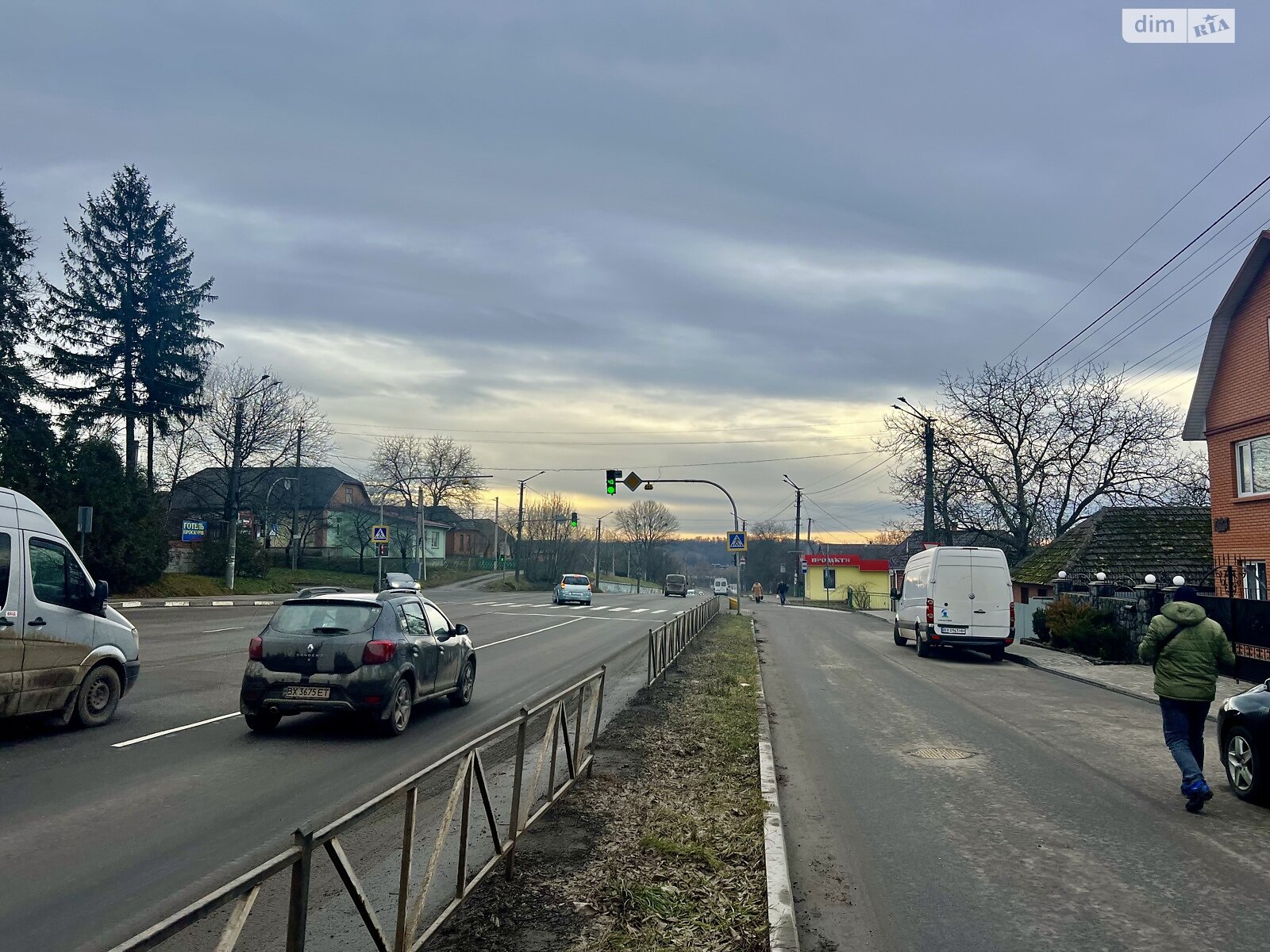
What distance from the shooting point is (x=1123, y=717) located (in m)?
13.1

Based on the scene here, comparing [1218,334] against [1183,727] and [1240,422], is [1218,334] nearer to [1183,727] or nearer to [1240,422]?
[1240,422]

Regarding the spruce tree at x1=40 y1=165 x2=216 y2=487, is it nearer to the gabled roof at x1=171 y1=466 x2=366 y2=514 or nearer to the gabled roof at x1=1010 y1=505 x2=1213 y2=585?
the gabled roof at x1=171 y1=466 x2=366 y2=514

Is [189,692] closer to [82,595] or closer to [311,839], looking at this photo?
[82,595]

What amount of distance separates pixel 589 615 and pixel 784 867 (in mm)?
30881

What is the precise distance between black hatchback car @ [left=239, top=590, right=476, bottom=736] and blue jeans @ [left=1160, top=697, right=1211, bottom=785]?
7.44 meters

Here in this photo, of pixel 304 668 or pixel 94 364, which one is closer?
pixel 304 668

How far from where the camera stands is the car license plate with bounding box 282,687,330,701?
32.3ft

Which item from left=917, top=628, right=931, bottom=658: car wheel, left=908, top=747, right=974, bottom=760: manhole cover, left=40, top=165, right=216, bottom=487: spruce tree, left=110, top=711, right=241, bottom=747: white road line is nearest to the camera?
left=110, top=711, right=241, bottom=747: white road line

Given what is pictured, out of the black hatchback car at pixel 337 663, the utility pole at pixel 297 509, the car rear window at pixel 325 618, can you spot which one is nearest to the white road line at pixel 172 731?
the black hatchback car at pixel 337 663

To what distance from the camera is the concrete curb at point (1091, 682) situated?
15359mm

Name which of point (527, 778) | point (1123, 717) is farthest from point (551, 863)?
point (1123, 717)

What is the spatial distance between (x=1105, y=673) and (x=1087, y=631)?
12.4 feet

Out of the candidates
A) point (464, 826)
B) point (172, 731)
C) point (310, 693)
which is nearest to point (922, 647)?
point (310, 693)

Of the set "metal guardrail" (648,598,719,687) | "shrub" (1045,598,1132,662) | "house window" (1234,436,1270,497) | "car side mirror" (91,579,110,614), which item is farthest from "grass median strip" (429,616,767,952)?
"house window" (1234,436,1270,497)
